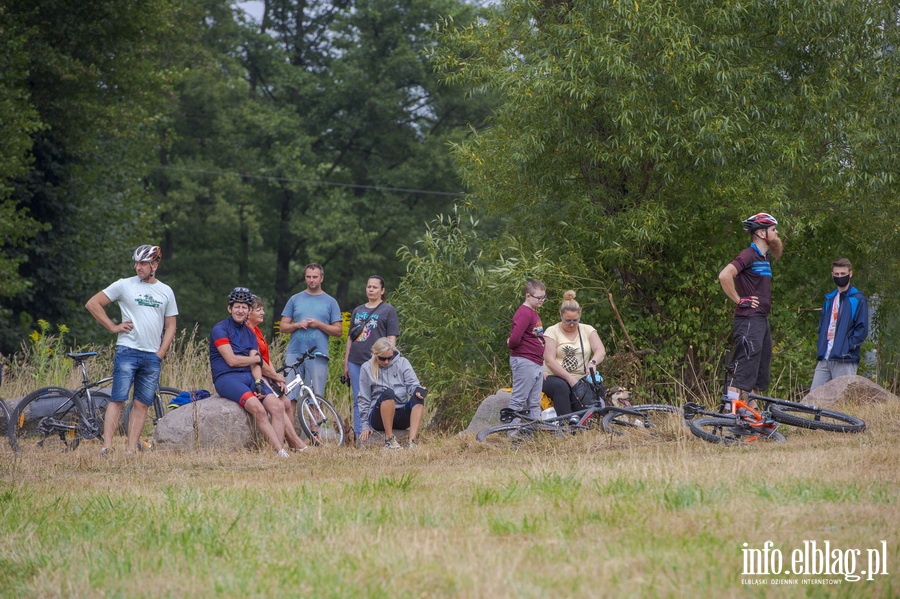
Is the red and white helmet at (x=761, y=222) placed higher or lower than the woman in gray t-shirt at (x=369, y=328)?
higher

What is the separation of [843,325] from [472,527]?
22.6 ft

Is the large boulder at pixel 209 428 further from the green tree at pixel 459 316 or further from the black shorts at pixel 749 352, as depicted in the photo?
the black shorts at pixel 749 352

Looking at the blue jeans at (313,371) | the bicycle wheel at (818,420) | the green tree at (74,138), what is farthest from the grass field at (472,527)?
the green tree at (74,138)

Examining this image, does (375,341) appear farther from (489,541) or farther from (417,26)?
(417,26)

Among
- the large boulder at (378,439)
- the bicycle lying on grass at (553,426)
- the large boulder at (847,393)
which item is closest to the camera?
the bicycle lying on grass at (553,426)

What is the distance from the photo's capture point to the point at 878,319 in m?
14.6

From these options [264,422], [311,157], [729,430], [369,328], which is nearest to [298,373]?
[369,328]

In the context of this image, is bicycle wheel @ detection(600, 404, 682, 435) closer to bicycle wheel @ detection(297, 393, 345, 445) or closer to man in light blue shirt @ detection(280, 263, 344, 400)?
bicycle wheel @ detection(297, 393, 345, 445)

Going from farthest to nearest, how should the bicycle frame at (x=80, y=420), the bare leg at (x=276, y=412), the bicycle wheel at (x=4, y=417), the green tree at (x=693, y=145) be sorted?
the green tree at (x=693, y=145)
the bicycle wheel at (x=4, y=417)
the bicycle frame at (x=80, y=420)
the bare leg at (x=276, y=412)

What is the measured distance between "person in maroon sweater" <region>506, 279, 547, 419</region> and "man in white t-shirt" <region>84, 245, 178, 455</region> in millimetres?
3175

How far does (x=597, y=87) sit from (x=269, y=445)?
223 inches

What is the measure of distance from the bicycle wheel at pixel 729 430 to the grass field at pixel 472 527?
56 centimetres

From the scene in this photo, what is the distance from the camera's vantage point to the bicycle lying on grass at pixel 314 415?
1067cm

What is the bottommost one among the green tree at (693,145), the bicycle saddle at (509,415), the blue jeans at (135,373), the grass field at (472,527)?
the grass field at (472,527)
